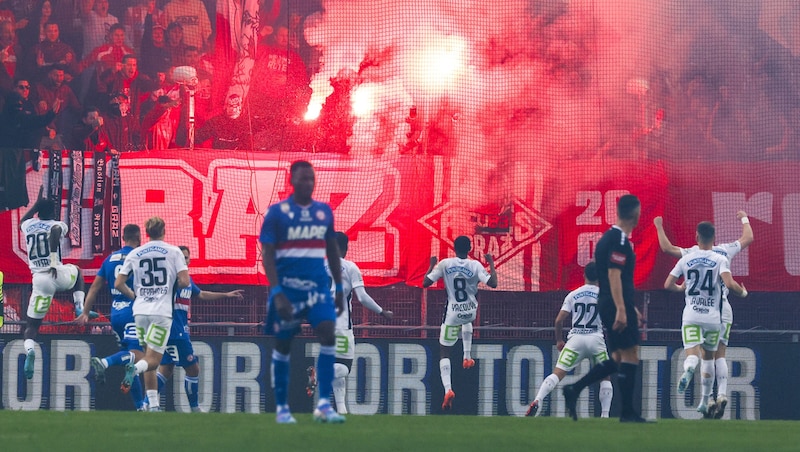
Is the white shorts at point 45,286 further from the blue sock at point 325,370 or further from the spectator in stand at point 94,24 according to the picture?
the blue sock at point 325,370

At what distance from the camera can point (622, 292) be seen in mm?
11328

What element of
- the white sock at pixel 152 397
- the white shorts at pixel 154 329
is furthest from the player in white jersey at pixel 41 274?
the white shorts at pixel 154 329

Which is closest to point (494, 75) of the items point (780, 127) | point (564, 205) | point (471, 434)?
point (564, 205)

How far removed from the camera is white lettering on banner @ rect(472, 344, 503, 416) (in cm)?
1991

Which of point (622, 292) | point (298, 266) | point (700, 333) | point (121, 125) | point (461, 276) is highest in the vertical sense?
point (121, 125)

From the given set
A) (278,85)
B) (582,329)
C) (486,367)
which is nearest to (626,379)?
(582,329)

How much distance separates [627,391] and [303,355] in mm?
8850

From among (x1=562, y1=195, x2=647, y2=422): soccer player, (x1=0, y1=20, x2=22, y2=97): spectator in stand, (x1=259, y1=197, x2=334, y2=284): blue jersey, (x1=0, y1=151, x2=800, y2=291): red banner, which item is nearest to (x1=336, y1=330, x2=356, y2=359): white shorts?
(x1=0, y1=151, x2=800, y2=291): red banner

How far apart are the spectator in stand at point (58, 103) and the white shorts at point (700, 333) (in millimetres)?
10876

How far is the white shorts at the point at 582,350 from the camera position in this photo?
55.3 feet

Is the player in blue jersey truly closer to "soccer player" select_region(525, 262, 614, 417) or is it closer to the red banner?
"soccer player" select_region(525, 262, 614, 417)

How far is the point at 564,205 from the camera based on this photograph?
2089 centimetres

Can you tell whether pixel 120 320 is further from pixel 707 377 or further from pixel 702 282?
pixel 707 377

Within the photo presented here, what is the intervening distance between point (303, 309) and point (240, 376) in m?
10.1
